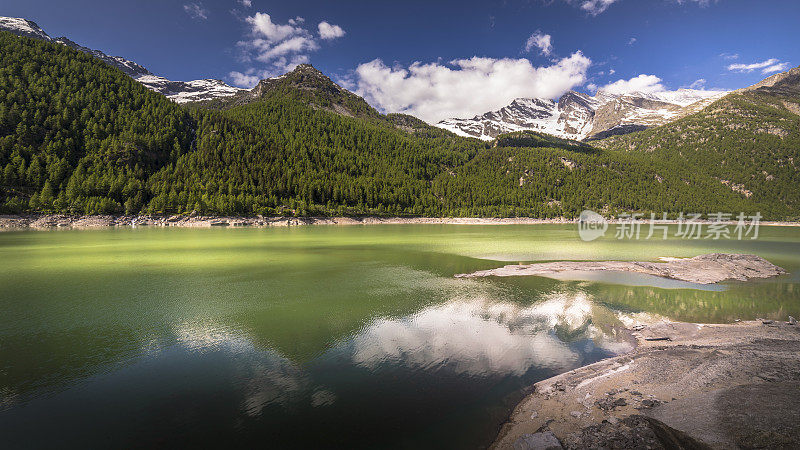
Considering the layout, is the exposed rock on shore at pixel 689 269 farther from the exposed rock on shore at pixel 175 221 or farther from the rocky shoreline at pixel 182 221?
the exposed rock on shore at pixel 175 221

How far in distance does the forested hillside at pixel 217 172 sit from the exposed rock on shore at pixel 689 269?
89.4 m

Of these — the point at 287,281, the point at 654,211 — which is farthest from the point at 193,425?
the point at 654,211

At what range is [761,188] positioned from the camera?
184 m

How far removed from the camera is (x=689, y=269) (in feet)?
87.2

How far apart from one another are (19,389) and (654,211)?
209m

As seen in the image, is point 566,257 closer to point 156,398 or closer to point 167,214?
point 156,398

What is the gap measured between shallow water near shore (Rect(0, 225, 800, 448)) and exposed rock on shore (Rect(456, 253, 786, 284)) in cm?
163

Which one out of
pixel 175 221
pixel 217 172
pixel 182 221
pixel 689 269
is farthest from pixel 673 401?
pixel 217 172

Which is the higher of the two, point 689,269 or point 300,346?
point 689,269

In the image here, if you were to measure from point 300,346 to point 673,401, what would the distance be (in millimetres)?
11130

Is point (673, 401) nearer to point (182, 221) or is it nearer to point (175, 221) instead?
point (182, 221)

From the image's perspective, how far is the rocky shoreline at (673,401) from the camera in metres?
6.28

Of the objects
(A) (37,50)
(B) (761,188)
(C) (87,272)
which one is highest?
(A) (37,50)

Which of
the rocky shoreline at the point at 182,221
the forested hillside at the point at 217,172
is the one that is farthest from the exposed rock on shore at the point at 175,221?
the forested hillside at the point at 217,172
